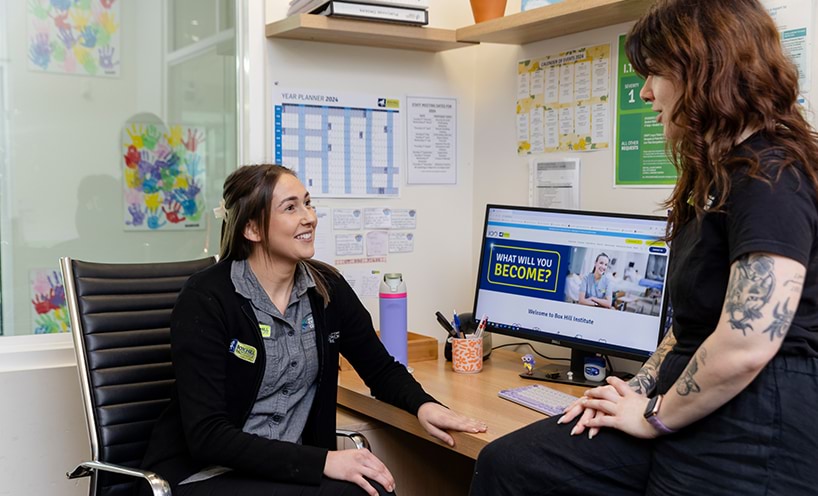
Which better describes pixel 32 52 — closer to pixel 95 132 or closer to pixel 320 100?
pixel 95 132

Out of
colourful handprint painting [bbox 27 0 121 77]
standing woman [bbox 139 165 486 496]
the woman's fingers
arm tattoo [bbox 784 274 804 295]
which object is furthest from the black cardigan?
arm tattoo [bbox 784 274 804 295]

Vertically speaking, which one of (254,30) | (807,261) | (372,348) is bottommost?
(372,348)

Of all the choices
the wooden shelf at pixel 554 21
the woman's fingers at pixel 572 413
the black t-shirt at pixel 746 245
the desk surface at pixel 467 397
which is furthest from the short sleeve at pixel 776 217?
the wooden shelf at pixel 554 21

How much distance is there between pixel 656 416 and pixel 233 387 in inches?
35.4

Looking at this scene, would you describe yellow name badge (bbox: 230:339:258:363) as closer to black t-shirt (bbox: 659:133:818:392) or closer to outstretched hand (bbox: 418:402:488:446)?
outstretched hand (bbox: 418:402:488:446)

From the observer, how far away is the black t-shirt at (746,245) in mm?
1272

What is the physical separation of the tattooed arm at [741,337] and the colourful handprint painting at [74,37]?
1.82 metres

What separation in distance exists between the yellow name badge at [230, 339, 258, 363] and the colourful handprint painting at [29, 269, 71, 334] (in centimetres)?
78

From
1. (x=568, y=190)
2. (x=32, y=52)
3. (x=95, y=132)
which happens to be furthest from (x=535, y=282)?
(x=32, y=52)

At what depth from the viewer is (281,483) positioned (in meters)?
1.79

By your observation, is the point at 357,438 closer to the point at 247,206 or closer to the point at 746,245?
the point at 247,206

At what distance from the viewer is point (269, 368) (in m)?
1.94

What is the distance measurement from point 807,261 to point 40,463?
78.3 inches

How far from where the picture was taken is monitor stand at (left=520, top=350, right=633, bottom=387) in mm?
2279
